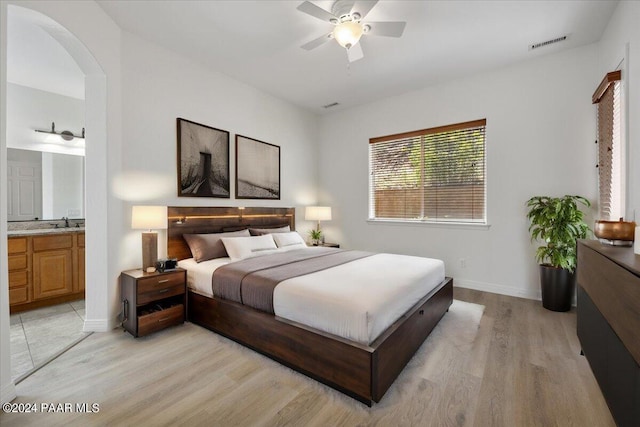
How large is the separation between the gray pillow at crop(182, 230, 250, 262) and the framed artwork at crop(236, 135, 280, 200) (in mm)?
921

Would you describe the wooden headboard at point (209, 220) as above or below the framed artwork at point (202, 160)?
below

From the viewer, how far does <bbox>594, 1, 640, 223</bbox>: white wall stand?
7.19 feet

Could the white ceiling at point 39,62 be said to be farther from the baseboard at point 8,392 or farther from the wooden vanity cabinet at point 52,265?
the baseboard at point 8,392

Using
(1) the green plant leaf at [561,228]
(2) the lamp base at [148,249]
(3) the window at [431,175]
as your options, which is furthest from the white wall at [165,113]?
(1) the green plant leaf at [561,228]

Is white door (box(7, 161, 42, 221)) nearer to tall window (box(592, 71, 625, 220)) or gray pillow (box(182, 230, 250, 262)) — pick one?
gray pillow (box(182, 230, 250, 262))

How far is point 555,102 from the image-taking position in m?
3.44

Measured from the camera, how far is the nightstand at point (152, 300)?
2.59 m

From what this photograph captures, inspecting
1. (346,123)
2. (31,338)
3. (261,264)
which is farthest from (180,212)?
(346,123)

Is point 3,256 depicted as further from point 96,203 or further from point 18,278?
point 18,278

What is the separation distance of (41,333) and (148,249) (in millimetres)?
1242

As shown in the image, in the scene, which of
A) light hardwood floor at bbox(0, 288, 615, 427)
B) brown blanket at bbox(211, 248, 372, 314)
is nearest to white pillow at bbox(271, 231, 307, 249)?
brown blanket at bbox(211, 248, 372, 314)

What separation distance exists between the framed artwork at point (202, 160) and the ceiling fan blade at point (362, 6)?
2.28 meters

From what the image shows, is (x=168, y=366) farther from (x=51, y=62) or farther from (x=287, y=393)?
(x=51, y=62)

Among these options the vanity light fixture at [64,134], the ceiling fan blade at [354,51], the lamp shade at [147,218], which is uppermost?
the ceiling fan blade at [354,51]
